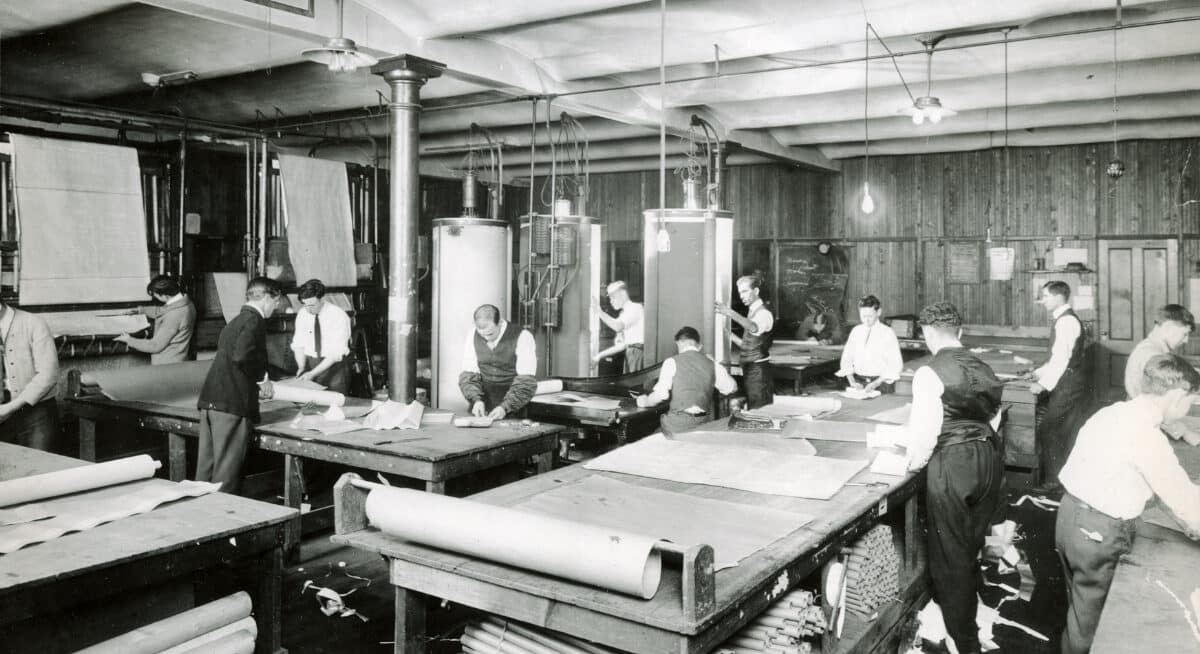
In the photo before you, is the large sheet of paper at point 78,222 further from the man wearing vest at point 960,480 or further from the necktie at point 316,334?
the man wearing vest at point 960,480

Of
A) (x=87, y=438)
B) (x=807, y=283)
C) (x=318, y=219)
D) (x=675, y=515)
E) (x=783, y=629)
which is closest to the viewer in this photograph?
(x=783, y=629)

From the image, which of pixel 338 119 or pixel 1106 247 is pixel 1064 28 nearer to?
pixel 1106 247

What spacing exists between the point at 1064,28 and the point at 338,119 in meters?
7.38

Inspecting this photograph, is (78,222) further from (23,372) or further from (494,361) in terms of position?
(494,361)

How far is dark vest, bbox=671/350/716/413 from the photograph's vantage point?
6.46 metres

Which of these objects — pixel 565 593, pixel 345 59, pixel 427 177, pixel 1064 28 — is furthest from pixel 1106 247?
pixel 565 593

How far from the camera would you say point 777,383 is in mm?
10383

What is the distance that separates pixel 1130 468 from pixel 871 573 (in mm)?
1178

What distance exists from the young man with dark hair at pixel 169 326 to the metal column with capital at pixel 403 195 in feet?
7.50

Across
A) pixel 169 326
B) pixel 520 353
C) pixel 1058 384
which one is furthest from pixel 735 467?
pixel 169 326

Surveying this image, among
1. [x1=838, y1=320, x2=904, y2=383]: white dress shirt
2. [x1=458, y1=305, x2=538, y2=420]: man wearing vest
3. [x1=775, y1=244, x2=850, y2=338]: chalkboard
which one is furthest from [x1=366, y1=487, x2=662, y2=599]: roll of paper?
[x1=775, y1=244, x2=850, y2=338]: chalkboard

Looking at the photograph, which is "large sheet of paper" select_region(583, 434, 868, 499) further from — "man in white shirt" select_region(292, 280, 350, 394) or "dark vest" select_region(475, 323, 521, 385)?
"man in white shirt" select_region(292, 280, 350, 394)

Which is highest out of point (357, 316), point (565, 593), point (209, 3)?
point (209, 3)

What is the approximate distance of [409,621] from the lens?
3043 millimetres
